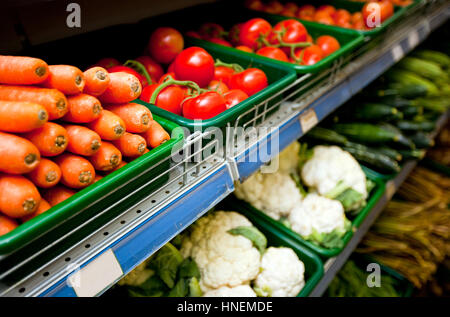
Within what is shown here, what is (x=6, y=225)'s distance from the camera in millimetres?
519

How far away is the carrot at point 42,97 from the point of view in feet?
1.83

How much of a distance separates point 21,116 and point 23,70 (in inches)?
3.7

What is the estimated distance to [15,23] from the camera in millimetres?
1043

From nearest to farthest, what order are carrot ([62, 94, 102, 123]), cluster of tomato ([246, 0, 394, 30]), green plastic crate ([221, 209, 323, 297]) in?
1. carrot ([62, 94, 102, 123])
2. green plastic crate ([221, 209, 323, 297])
3. cluster of tomato ([246, 0, 394, 30])

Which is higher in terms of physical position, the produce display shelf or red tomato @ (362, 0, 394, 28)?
red tomato @ (362, 0, 394, 28)

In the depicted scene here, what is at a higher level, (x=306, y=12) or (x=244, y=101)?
(x=306, y=12)

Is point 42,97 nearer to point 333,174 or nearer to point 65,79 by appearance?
point 65,79

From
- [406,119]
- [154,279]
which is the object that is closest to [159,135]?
[154,279]

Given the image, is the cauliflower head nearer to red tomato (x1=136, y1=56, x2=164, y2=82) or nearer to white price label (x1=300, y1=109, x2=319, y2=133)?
white price label (x1=300, y1=109, x2=319, y2=133)

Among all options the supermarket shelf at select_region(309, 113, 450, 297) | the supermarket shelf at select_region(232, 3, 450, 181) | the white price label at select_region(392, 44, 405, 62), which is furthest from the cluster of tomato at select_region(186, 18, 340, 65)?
the supermarket shelf at select_region(309, 113, 450, 297)

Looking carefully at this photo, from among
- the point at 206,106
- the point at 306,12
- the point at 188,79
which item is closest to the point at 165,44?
the point at 188,79

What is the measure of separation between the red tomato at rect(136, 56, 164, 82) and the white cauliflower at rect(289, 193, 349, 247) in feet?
2.46

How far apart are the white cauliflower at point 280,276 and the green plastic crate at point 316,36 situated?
638 millimetres

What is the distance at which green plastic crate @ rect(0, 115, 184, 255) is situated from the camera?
1.62 feet
